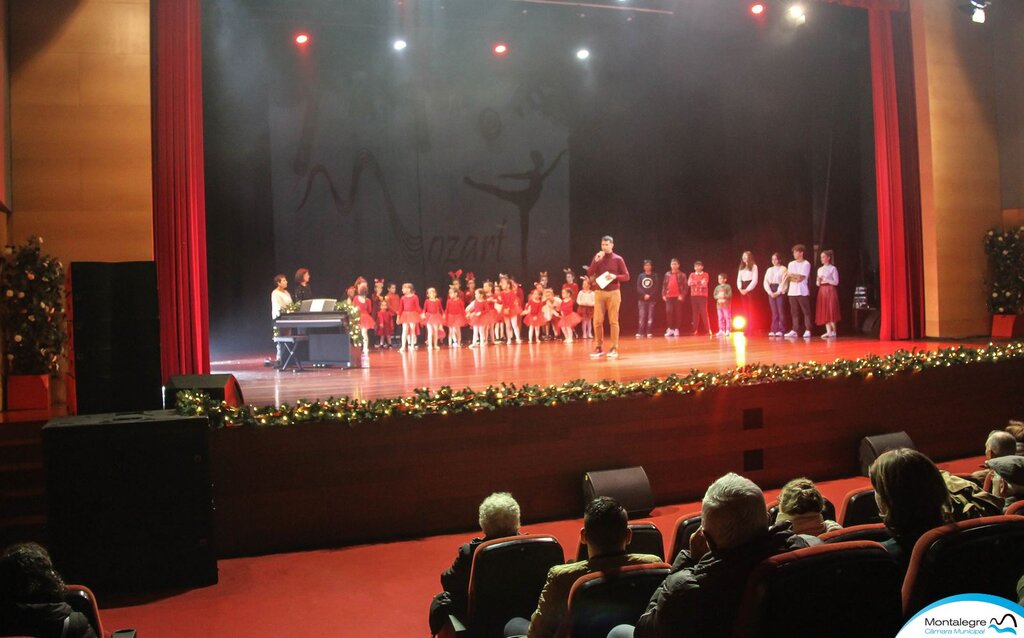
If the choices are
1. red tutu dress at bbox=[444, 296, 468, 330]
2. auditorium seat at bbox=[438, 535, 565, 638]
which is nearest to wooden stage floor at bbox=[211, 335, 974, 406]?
red tutu dress at bbox=[444, 296, 468, 330]

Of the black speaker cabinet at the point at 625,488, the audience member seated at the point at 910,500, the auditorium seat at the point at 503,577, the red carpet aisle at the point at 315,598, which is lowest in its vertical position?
the red carpet aisle at the point at 315,598

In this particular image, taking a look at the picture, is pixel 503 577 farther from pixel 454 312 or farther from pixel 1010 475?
pixel 454 312

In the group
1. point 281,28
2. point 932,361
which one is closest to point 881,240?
point 932,361

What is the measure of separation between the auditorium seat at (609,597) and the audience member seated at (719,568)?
26cm

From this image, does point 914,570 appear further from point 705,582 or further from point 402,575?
point 402,575

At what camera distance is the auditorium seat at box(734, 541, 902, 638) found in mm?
2068

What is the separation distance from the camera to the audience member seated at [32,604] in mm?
2623

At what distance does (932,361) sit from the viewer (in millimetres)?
7879

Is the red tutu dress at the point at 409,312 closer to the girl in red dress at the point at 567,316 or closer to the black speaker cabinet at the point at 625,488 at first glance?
the girl in red dress at the point at 567,316

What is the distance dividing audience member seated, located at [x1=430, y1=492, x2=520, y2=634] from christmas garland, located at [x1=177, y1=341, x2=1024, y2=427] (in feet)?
8.25

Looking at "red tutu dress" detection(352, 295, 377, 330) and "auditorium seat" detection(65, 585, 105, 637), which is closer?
"auditorium seat" detection(65, 585, 105, 637)

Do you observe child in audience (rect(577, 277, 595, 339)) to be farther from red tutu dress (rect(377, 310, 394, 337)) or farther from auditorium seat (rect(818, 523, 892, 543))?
auditorium seat (rect(818, 523, 892, 543))

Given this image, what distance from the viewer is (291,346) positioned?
11812 millimetres

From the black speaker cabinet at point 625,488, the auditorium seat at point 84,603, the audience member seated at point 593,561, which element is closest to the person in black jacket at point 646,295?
the black speaker cabinet at point 625,488
